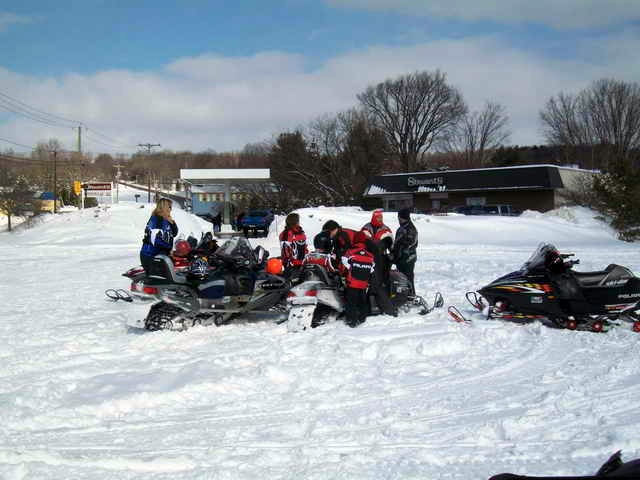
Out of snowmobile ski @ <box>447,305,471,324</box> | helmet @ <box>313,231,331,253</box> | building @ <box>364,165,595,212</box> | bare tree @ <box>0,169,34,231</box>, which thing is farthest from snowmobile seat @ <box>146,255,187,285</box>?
bare tree @ <box>0,169,34,231</box>

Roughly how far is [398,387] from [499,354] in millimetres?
1654

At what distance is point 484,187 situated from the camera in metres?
38.6

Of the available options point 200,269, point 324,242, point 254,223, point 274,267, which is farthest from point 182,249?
point 254,223

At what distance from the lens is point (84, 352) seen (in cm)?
694

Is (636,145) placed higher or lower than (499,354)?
higher

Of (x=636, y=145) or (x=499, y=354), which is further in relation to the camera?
(x=636, y=145)

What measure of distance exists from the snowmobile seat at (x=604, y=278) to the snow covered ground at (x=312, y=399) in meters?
0.73

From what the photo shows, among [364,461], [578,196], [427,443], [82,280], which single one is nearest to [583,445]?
[427,443]

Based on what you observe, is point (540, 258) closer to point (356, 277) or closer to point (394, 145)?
point (356, 277)

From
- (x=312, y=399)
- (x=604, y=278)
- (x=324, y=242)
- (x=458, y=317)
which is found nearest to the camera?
(x=312, y=399)

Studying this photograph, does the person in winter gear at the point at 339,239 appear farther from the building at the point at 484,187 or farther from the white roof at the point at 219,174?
the building at the point at 484,187

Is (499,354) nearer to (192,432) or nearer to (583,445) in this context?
(583,445)

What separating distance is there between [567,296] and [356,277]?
8.93 feet

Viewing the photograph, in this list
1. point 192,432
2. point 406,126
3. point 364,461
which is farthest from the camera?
point 406,126
